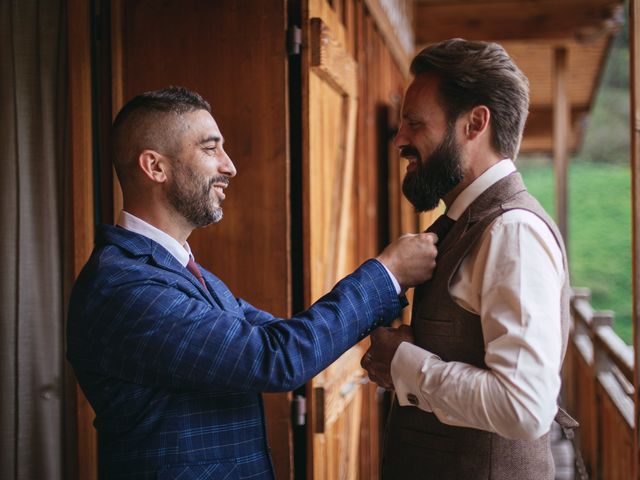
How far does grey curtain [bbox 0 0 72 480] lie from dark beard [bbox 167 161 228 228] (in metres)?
0.70

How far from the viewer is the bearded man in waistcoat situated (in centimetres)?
143

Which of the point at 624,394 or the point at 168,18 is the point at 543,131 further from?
the point at 168,18

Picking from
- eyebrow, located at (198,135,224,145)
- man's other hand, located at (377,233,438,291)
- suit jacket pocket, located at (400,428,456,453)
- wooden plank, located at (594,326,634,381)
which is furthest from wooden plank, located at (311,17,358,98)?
wooden plank, located at (594,326,634,381)

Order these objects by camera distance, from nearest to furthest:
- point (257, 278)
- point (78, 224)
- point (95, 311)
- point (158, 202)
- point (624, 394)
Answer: point (95, 311) → point (158, 202) → point (78, 224) → point (257, 278) → point (624, 394)

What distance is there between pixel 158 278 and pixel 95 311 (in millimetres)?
156

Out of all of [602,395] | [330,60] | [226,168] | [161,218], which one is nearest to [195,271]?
[161,218]

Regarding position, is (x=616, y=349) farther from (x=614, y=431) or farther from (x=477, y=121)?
(x=477, y=121)

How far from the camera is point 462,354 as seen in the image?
5.24ft

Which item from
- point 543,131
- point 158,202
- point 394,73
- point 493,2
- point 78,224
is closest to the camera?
point 158,202

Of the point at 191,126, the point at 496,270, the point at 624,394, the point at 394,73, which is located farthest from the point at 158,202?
the point at 394,73

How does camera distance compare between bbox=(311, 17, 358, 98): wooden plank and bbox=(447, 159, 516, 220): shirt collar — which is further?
bbox=(311, 17, 358, 98): wooden plank

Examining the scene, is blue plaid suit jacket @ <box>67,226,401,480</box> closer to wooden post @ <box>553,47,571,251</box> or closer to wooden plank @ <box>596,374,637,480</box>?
wooden plank @ <box>596,374,637,480</box>

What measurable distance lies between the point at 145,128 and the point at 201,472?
2.82ft

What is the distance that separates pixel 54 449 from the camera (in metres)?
2.33
